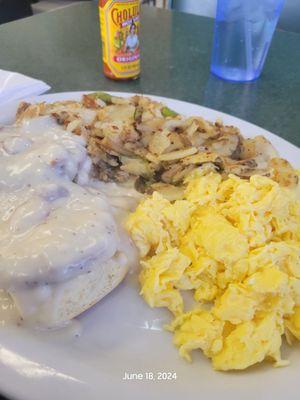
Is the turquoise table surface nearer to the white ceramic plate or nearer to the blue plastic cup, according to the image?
the blue plastic cup

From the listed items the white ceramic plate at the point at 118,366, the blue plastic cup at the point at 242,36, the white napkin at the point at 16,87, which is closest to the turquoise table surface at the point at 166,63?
the blue plastic cup at the point at 242,36

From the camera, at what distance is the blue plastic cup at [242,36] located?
70.9 inches

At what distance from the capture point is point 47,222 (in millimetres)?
927

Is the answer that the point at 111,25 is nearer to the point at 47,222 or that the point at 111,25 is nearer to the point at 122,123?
the point at 122,123

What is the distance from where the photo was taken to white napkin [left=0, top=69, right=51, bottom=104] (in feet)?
5.47

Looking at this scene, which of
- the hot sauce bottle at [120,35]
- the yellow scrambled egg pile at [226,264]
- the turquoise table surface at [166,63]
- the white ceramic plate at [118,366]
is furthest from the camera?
the turquoise table surface at [166,63]

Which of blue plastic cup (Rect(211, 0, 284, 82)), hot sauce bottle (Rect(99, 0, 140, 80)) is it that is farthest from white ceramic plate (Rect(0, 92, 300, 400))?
blue plastic cup (Rect(211, 0, 284, 82))

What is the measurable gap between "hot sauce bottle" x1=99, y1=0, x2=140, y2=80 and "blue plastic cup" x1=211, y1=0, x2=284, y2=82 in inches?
18.4

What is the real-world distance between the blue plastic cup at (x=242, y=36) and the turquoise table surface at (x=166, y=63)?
74 mm

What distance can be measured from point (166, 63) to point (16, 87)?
0.98 meters

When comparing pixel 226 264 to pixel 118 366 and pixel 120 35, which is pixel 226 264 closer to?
pixel 118 366

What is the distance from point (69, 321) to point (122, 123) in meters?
0.77

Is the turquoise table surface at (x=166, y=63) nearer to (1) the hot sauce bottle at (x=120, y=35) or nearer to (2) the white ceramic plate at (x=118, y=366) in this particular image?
(1) the hot sauce bottle at (x=120, y=35)

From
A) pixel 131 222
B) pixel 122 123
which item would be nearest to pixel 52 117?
pixel 122 123
